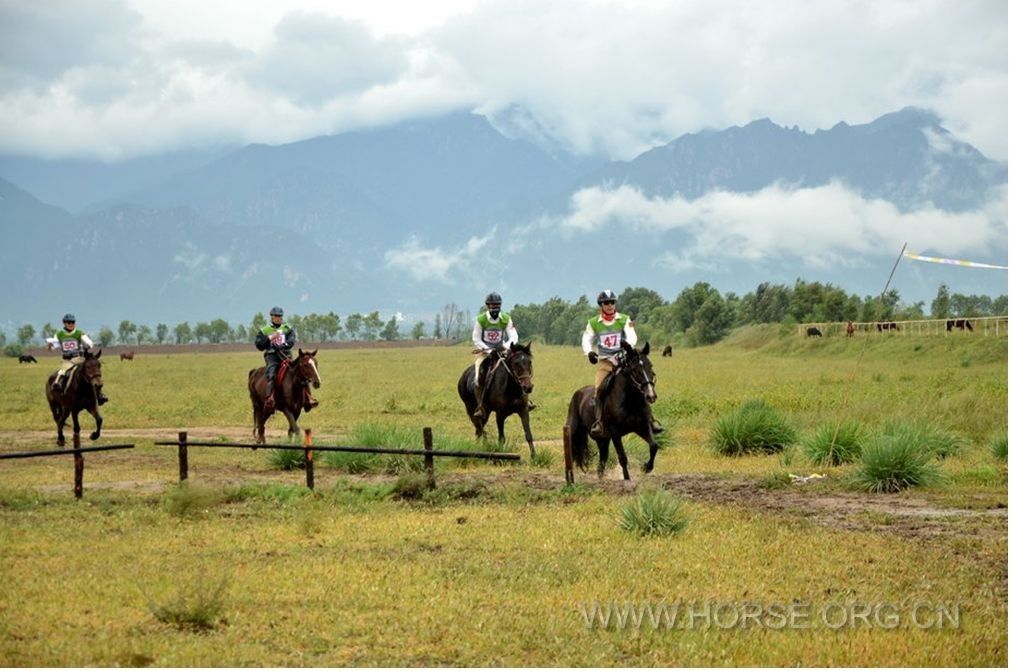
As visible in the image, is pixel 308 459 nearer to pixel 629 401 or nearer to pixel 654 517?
pixel 629 401

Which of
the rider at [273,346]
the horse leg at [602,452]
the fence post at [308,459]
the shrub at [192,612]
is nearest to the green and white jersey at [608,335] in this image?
the horse leg at [602,452]

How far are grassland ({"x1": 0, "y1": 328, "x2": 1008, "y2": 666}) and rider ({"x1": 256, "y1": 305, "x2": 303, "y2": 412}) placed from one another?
2.44 meters

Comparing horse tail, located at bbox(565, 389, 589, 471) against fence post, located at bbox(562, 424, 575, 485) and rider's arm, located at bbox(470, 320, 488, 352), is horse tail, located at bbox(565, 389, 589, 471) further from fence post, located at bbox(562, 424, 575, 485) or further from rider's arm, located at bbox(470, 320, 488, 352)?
rider's arm, located at bbox(470, 320, 488, 352)

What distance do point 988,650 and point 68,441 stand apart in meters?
23.2

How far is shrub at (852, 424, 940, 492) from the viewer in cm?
1692

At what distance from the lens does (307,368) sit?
2439 cm

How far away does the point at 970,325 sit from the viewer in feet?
233

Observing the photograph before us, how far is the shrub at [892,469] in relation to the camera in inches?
666

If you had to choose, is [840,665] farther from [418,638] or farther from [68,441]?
[68,441]

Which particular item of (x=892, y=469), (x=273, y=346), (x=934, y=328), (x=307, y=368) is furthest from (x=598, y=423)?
(x=934, y=328)

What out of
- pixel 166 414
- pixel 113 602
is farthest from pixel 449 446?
pixel 166 414

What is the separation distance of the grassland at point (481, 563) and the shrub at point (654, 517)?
0.52 feet

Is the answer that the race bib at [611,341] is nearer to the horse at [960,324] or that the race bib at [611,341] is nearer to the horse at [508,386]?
the horse at [508,386]

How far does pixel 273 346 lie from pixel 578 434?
8617mm
